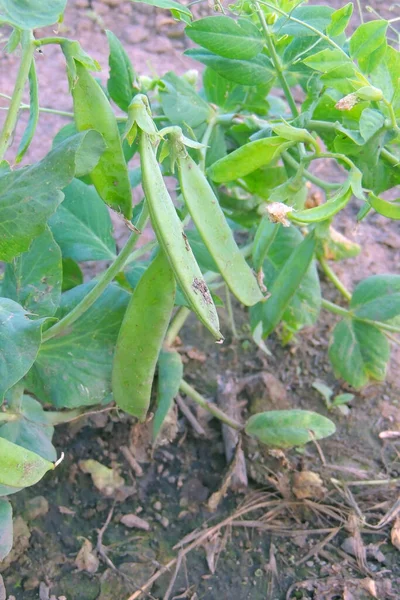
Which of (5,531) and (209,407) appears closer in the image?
(5,531)

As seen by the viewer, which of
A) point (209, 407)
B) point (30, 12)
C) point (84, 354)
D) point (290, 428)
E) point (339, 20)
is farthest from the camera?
point (209, 407)

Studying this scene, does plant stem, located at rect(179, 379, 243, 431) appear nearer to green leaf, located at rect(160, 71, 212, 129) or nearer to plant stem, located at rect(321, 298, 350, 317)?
plant stem, located at rect(321, 298, 350, 317)

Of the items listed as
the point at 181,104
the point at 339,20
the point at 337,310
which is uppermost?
the point at 339,20

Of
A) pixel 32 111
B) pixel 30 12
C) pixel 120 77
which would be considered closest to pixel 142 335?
pixel 32 111

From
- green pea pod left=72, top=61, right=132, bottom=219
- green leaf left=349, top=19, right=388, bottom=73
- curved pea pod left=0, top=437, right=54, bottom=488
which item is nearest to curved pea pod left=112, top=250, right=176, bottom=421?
green pea pod left=72, top=61, right=132, bottom=219

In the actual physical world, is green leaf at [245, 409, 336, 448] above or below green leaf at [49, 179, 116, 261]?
below

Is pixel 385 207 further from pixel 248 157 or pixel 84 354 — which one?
pixel 84 354
